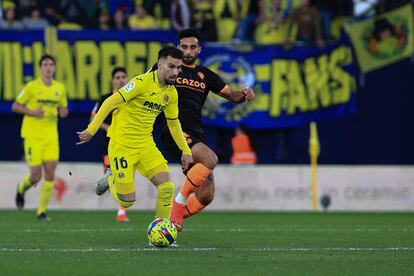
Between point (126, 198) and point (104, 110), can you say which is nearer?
point (104, 110)

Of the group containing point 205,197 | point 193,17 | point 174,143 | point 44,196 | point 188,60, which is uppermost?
point 193,17

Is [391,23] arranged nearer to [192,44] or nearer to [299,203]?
[299,203]

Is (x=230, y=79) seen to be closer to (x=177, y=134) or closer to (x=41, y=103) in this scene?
(x=41, y=103)

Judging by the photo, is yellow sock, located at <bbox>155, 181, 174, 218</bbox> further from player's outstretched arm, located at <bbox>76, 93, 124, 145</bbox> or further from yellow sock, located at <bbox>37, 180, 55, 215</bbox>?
yellow sock, located at <bbox>37, 180, 55, 215</bbox>

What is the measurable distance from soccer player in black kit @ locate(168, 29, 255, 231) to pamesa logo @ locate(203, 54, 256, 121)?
30.7ft

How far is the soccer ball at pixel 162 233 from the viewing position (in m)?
10.7

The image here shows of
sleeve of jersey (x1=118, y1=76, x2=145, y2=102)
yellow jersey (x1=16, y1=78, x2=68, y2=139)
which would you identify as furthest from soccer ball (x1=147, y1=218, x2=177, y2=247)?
yellow jersey (x1=16, y1=78, x2=68, y2=139)

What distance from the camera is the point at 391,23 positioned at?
23219 mm

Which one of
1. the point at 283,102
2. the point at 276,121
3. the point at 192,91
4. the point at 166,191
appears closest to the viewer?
the point at 166,191

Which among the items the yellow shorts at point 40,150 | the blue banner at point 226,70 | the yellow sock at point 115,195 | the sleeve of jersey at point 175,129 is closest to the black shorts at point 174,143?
the sleeve of jersey at point 175,129

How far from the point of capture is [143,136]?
11414 mm

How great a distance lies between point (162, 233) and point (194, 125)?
2324 mm

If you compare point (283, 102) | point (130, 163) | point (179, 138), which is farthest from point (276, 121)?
point (130, 163)

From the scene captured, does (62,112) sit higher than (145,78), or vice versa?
(145,78)
